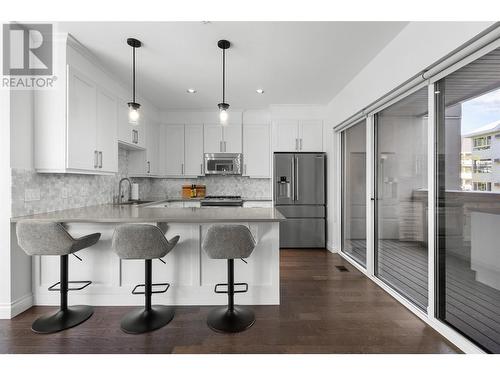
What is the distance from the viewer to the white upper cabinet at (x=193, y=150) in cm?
485

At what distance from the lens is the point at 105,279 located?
243cm

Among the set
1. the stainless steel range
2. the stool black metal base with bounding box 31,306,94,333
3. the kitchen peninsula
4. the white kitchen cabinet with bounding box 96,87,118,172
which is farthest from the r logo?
the stainless steel range

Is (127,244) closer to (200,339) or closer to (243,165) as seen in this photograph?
(200,339)

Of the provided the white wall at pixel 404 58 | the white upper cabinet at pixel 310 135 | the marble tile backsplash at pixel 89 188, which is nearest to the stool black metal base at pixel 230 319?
the marble tile backsplash at pixel 89 188

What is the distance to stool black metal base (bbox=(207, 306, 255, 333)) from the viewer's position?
2.04 metres

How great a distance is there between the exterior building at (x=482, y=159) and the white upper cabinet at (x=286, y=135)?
2.88 m

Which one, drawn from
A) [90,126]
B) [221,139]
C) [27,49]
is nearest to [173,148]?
[221,139]

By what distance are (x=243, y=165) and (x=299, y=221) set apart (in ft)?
5.05

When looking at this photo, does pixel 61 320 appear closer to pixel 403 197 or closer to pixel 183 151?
pixel 183 151

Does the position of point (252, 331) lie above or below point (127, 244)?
below

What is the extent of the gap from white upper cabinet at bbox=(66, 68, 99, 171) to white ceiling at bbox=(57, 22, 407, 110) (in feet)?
1.30

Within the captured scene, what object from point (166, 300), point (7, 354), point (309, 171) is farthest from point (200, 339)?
point (309, 171)

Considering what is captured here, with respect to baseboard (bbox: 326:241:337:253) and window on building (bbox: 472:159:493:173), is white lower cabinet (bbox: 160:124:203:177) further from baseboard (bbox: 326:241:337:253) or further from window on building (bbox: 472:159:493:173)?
window on building (bbox: 472:159:493:173)

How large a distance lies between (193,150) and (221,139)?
0.60 m
